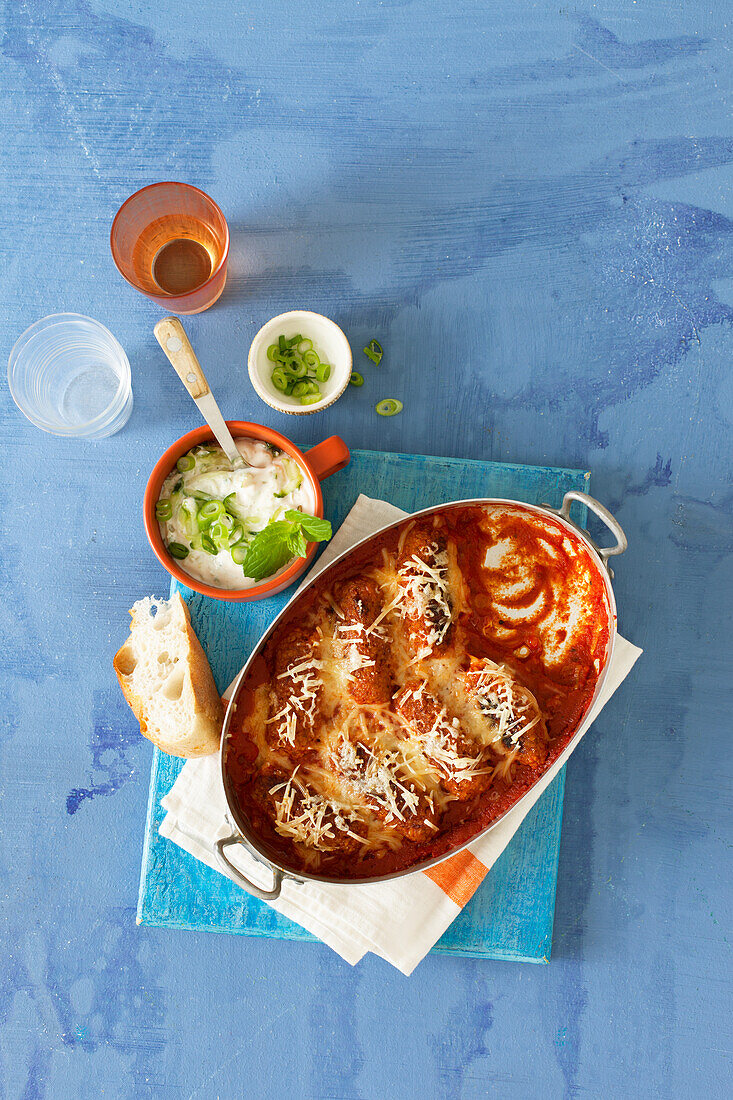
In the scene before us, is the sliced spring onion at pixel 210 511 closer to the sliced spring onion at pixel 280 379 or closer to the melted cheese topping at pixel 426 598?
the sliced spring onion at pixel 280 379

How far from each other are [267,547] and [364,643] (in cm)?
32

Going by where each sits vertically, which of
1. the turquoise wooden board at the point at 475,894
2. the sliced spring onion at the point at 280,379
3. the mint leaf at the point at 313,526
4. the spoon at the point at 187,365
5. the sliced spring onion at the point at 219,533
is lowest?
the turquoise wooden board at the point at 475,894

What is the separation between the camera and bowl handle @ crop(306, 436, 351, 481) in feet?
6.23

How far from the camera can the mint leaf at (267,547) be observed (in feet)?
5.74

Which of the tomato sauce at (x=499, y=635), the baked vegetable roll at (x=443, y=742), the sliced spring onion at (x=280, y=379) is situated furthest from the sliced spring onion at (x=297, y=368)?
the baked vegetable roll at (x=443, y=742)

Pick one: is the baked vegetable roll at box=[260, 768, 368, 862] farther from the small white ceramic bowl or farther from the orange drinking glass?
the orange drinking glass

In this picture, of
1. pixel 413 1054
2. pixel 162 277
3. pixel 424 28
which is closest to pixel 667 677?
pixel 413 1054

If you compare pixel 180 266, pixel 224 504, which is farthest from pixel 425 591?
A: pixel 180 266

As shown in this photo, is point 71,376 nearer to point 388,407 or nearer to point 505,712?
point 388,407

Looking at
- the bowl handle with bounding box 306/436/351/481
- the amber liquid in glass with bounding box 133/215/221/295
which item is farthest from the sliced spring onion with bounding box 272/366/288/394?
the amber liquid in glass with bounding box 133/215/221/295

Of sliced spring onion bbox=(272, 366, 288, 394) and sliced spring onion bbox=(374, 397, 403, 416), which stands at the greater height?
sliced spring onion bbox=(272, 366, 288, 394)

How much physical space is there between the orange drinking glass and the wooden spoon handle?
0.30m

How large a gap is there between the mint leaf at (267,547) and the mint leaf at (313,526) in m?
0.03

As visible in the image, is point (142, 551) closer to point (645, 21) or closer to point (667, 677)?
point (667, 677)
